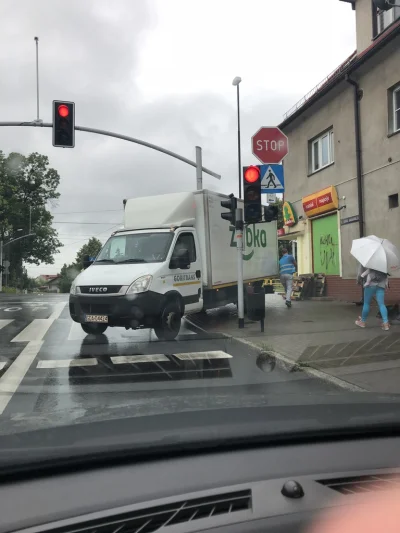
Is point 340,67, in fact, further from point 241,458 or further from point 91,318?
point 241,458

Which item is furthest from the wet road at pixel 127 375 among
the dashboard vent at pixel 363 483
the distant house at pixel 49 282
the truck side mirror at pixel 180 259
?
the distant house at pixel 49 282

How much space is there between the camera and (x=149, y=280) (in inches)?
377

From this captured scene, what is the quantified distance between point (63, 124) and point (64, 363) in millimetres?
9273

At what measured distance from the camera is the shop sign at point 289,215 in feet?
66.5

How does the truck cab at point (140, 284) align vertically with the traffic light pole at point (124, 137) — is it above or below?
below

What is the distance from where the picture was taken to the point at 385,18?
15.0 metres

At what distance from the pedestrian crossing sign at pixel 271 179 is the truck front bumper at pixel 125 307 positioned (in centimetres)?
348

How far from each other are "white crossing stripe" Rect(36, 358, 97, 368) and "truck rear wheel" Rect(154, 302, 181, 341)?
2.17 m

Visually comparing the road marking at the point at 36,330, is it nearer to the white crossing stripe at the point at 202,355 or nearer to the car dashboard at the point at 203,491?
the white crossing stripe at the point at 202,355

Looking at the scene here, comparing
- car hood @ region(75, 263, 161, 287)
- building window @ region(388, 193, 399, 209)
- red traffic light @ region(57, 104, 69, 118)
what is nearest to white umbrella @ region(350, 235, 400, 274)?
car hood @ region(75, 263, 161, 287)

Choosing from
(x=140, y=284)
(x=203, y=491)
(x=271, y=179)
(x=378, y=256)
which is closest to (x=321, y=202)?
(x=271, y=179)

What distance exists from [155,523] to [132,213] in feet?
36.6

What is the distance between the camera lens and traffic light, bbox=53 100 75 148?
14688 mm

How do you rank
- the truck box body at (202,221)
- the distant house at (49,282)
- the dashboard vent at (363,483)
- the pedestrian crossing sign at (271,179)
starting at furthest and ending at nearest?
the distant house at (49,282)
the truck box body at (202,221)
the pedestrian crossing sign at (271,179)
the dashboard vent at (363,483)
